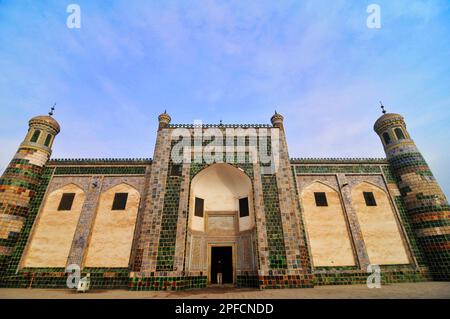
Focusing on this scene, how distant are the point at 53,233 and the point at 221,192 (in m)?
9.36

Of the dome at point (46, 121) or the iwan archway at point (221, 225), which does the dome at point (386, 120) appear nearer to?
the iwan archway at point (221, 225)

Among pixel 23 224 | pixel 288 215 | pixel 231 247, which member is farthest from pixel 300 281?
pixel 23 224

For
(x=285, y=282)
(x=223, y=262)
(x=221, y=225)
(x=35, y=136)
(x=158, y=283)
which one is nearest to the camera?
(x=158, y=283)

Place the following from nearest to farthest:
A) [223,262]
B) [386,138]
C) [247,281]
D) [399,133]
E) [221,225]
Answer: [247,281] → [223,262] → [221,225] → [399,133] → [386,138]

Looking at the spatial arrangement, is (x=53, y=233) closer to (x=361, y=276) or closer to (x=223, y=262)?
(x=223, y=262)

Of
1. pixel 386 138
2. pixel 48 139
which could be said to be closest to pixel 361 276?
pixel 386 138

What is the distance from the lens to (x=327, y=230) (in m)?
11.7

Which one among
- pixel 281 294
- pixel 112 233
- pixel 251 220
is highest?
pixel 251 220

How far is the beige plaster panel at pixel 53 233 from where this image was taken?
421 inches

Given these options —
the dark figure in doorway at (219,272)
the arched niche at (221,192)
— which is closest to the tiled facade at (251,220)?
the arched niche at (221,192)

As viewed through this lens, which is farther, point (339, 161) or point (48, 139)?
point (339, 161)

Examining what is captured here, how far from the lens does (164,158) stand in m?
11.8

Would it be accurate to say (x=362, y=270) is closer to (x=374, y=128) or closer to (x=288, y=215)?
(x=288, y=215)

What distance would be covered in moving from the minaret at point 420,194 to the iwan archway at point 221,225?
946 centimetres
